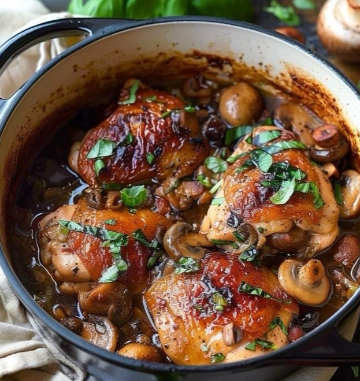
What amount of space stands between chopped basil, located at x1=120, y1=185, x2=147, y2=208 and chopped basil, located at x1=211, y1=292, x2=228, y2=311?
593mm

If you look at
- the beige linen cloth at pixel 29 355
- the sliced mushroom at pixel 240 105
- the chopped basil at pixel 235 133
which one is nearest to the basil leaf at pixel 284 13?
the sliced mushroom at pixel 240 105

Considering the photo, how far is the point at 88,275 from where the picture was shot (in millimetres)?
2756

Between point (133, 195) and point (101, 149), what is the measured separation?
0.27 m

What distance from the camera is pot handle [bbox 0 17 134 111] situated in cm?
282

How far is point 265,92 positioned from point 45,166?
1.16 metres

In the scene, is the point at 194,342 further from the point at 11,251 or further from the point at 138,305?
the point at 11,251

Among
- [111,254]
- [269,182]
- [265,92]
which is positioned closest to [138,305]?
[111,254]

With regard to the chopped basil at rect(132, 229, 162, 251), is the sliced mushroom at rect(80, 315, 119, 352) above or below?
below

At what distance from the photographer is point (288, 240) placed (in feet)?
9.14

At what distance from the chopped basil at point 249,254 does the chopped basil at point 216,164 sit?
469 mm

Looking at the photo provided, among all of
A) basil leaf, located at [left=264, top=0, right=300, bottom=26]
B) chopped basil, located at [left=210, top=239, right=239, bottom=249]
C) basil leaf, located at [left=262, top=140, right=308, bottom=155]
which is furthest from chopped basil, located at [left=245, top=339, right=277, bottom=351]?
basil leaf, located at [left=264, top=0, right=300, bottom=26]

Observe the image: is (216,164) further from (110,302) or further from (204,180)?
(110,302)

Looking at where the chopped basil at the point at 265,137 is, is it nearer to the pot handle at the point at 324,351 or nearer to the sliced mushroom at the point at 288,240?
the sliced mushroom at the point at 288,240

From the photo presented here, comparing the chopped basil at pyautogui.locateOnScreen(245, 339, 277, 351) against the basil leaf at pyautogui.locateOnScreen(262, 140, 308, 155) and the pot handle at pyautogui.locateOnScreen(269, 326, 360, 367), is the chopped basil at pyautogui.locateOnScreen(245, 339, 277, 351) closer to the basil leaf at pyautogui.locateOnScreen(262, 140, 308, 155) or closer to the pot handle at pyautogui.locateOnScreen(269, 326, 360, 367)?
the pot handle at pyautogui.locateOnScreen(269, 326, 360, 367)
